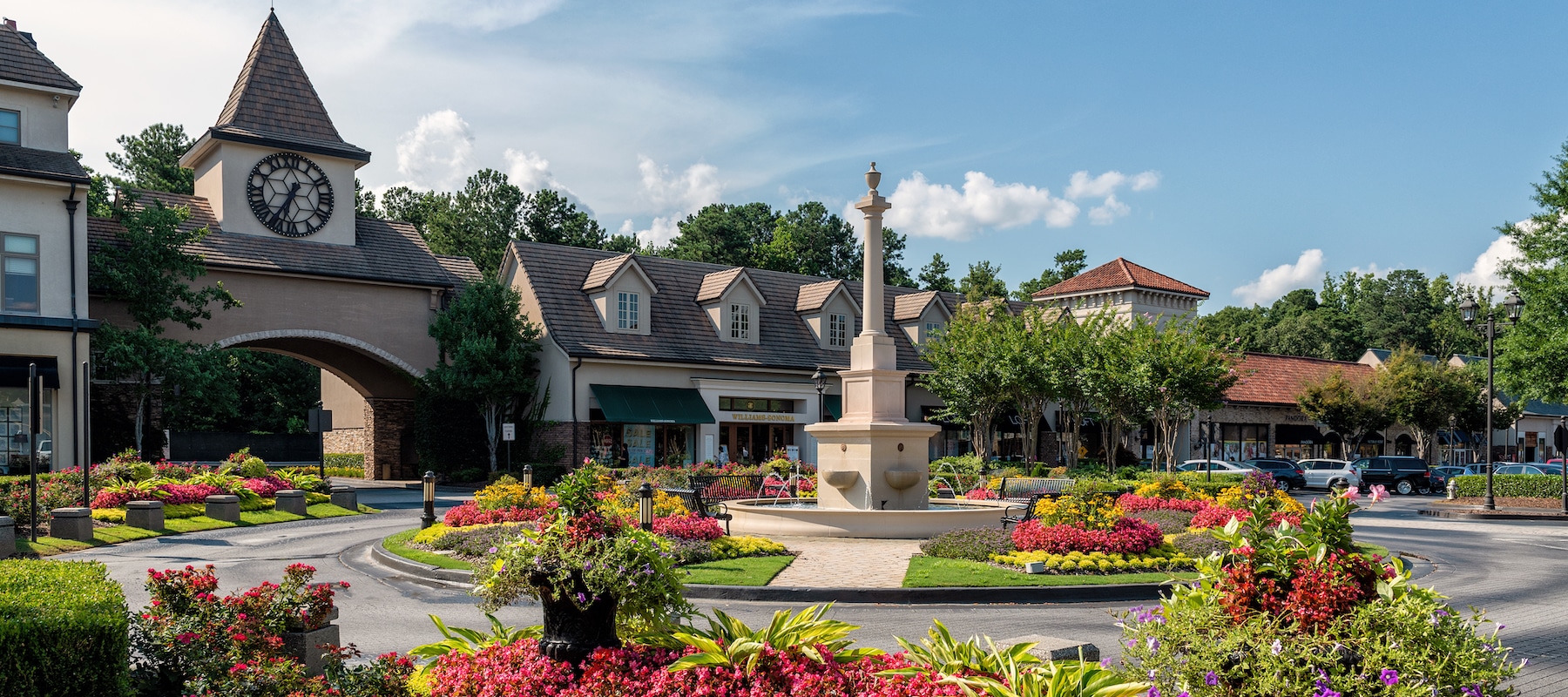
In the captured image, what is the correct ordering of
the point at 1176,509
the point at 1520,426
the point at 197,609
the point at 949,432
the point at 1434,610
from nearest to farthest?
the point at 1434,610 < the point at 197,609 < the point at 1176,509 < the point at 949,432 < the point at 1520,426

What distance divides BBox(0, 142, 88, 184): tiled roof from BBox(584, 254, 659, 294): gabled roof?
685 inches

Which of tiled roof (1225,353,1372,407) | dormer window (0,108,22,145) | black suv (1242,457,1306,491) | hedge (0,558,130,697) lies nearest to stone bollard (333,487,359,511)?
dormer window (0,108,22,145)

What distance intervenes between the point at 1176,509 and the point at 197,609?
2184 cm

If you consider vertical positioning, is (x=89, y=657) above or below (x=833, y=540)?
above

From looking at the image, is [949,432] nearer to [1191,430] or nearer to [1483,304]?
[1191,430]

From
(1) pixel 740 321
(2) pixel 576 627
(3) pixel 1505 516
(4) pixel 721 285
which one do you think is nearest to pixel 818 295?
(1) pixel 740 321

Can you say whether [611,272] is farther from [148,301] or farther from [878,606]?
[878,606]

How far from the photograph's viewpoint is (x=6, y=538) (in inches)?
701

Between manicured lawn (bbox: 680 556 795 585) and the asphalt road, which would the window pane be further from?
manicured lawn (bbox: 680 556 795 585)

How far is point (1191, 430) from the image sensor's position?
57562 mm

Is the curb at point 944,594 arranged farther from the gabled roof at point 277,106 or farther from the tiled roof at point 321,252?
the gabled roof at point 277,106

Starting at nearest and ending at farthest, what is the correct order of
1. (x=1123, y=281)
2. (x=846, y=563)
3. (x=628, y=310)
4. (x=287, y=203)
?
(x=846, y=563) → (x=287, y=203) → (x=628, y=310) → (x=1123, y=281)

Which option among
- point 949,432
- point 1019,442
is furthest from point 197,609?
point 1019,442

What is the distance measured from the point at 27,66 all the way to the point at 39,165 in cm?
330
